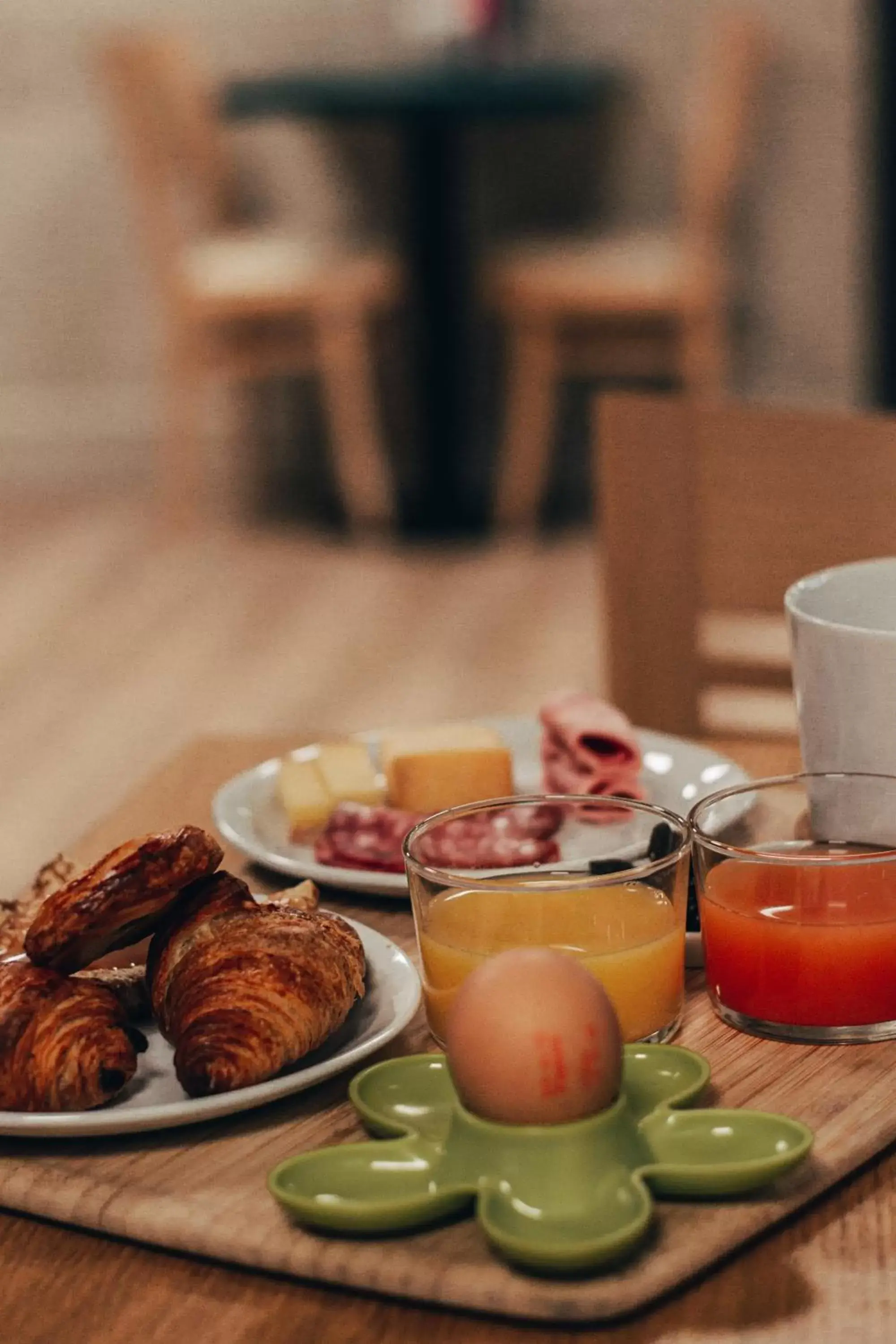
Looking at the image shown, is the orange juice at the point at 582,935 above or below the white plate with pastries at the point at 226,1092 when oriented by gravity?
above

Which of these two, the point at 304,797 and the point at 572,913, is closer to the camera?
the point at 572,913

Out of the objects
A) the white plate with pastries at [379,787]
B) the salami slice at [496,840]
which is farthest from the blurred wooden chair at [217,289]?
the salami slice at [496,840]

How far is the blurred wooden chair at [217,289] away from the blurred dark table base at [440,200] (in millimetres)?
123

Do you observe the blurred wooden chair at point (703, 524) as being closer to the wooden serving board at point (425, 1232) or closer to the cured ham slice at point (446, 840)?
the cured ham slice at point (446, 840)

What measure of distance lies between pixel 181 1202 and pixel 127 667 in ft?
9.27

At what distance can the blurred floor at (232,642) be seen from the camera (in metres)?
2.91

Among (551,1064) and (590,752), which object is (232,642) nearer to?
(590,752)

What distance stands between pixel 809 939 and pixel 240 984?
0.67 feet

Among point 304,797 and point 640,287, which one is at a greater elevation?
point 304,797

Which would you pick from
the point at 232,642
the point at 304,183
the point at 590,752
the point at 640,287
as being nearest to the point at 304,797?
the point at 590,752

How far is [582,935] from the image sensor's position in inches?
25.4

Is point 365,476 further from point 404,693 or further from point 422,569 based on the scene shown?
point 404,693

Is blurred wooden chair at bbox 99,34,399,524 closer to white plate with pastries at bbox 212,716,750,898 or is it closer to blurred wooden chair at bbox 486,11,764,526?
blurred wooden chair at bbox 486,11,764,526

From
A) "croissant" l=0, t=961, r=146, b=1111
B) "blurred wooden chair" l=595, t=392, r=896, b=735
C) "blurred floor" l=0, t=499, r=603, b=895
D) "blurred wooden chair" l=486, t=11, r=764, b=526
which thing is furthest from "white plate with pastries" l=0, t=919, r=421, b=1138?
"blurred wooden chair" l=486, t=11, r=764, b=526
